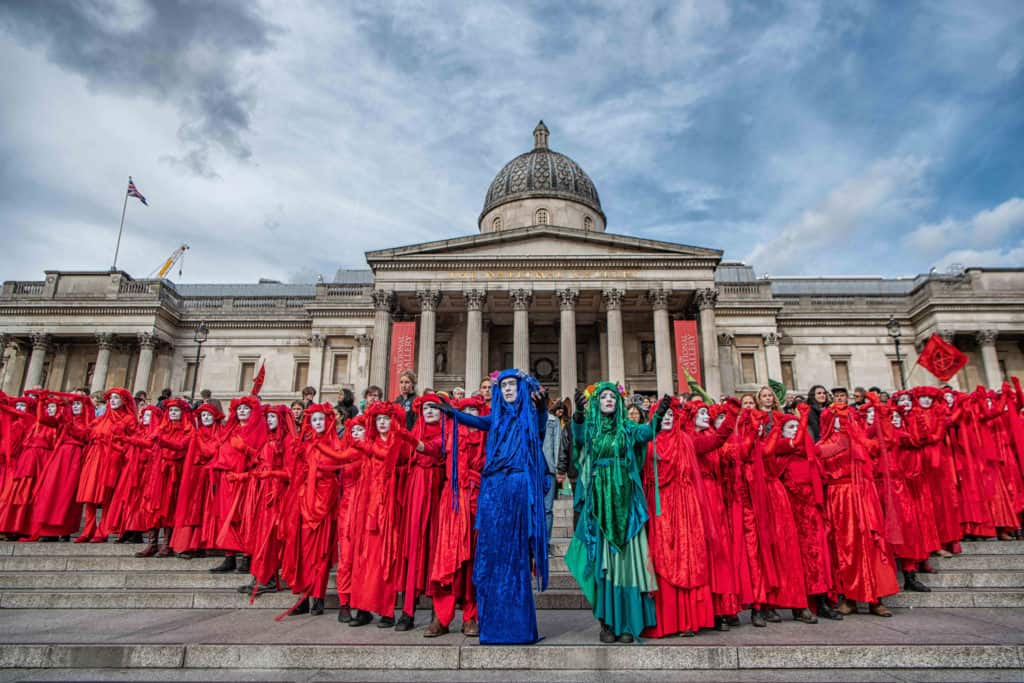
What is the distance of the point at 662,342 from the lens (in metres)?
25.8

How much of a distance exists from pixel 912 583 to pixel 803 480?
205 cm

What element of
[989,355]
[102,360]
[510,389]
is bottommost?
[510,389]

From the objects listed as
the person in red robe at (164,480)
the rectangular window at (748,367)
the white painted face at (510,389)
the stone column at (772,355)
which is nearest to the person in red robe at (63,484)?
the person in red robe at (164,480)

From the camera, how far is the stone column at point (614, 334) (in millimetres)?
25203

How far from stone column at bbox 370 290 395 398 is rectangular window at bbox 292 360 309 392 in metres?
8.10

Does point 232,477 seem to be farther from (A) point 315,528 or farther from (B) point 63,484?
(B) point 63,484

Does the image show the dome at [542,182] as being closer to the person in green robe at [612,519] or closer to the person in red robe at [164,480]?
the person in red robe at [164,480]

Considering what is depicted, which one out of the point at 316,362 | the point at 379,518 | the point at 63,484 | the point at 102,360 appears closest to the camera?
the point at 379,518

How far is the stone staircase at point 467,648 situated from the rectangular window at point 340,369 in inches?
1020

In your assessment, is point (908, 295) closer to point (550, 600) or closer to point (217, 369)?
point (550, 600)

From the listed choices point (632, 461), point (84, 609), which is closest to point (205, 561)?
point (84, 609)

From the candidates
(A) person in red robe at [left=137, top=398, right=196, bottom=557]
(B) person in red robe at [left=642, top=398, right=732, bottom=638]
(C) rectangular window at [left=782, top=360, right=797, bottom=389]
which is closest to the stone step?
(B) person in red robe at [left=642, top=398, right=732, bottom=638]

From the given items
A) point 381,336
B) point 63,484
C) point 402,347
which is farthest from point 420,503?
point 381,336

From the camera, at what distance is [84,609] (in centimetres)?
577
